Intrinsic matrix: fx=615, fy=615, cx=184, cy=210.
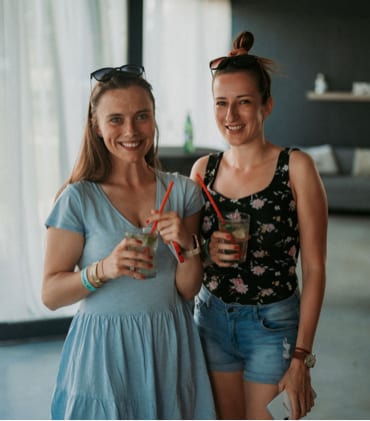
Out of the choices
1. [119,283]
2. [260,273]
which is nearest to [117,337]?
[119,283]

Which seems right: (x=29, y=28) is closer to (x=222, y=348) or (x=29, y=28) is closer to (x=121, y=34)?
(x=121, y=34)

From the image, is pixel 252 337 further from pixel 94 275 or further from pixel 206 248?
pixel 94 275

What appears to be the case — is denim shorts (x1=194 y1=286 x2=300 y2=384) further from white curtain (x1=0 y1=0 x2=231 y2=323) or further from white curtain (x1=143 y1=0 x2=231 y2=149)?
white curtain (x1=143 y1=0 x2=231 y2=149)

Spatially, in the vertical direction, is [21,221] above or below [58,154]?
below

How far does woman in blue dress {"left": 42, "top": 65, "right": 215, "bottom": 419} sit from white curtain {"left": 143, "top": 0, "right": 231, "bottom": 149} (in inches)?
239

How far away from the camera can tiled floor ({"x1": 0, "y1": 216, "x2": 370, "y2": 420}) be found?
3125 millimetres

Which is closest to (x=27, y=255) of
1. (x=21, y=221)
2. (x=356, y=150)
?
(x=21, y=221)

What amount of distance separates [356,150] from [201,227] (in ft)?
24.7

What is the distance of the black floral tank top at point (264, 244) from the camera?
171 centimetres

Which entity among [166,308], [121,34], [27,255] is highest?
[121,34]

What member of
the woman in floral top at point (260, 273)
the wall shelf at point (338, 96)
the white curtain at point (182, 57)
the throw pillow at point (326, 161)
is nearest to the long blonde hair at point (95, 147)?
the woman in floral top at point (260, 273)

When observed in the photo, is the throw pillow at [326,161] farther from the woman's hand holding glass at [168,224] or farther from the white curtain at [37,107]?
the woman's hand holding glass at [168,224]

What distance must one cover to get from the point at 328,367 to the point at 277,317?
216 cm

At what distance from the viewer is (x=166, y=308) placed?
1.55m
